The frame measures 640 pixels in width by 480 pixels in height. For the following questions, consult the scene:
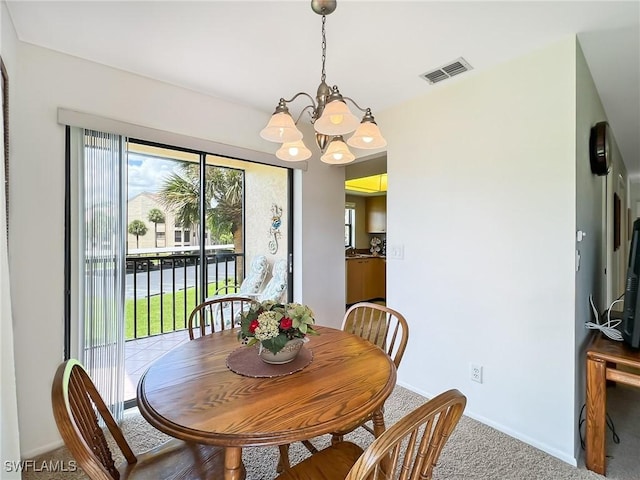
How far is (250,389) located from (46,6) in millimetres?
2159

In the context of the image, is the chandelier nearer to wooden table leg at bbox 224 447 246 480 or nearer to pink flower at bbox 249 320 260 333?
pink flower at bbox 249 320 260 333

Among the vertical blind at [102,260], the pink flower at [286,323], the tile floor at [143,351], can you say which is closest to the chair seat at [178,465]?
the pink flower at [286,323]

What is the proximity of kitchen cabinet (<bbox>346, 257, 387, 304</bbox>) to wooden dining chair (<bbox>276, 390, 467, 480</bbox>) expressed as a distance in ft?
14.9

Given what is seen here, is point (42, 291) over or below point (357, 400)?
over

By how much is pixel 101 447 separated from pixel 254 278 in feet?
8.52

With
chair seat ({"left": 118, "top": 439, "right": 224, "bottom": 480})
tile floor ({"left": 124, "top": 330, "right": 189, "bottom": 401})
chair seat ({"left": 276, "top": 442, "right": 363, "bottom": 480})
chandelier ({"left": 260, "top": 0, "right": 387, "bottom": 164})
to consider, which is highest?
chandelier ({"left": 260, "top": 0, "right": 387, "bottom": 164})

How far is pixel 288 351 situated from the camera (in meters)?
1.35

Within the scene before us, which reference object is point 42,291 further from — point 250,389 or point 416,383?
point 416,383

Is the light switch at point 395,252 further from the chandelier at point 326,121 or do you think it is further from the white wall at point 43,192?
the white wall at point 43,192

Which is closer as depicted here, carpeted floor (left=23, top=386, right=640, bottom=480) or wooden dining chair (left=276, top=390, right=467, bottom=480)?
wooden dining chair (left=276, top=390, right=467, bottom=480)

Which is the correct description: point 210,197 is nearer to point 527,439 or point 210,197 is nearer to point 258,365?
point 258,365

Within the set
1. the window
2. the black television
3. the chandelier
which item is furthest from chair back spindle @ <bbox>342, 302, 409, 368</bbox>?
the window

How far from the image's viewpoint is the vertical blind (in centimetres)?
201

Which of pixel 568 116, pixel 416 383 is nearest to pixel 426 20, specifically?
pixel 568 116
